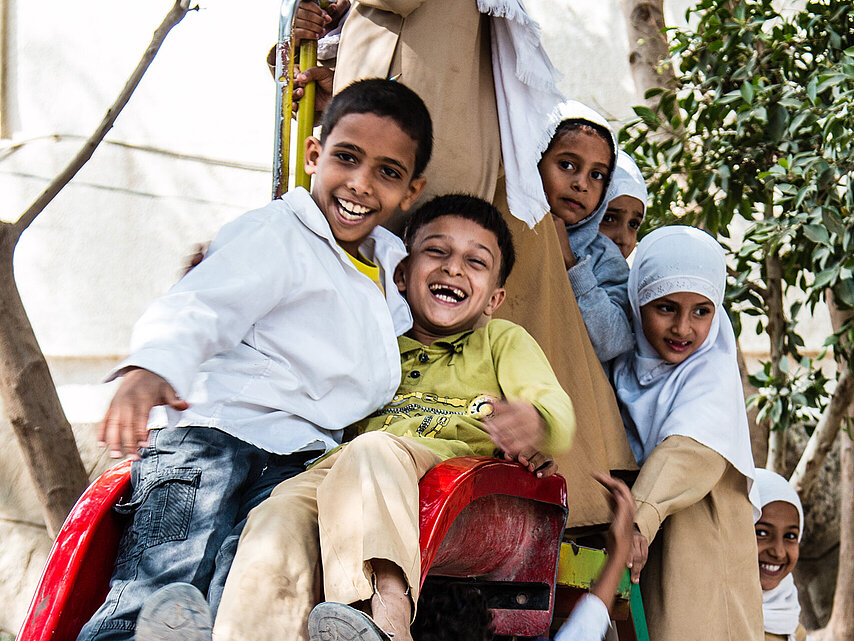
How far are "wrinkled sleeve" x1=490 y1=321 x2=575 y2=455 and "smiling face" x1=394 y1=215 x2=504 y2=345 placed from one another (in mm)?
108

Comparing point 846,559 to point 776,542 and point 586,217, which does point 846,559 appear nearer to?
point 776,542

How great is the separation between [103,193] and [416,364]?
540 centimetres

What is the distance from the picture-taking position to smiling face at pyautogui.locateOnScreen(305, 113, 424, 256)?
7.95 feet

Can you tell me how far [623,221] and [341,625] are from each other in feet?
8.43

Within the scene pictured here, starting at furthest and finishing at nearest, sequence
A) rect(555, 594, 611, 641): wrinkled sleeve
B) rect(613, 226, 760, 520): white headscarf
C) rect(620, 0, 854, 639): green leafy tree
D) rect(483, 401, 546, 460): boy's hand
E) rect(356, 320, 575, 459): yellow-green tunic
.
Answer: rect(620, 0, 854, 639): green leafy tree, rect(613, 226, 760, 520): white headscarf, rect(555, 594, 611, 641): wrinkled sleeve, rect(356, 320, 575, 459): yellow-green tunic, rect(483, 401, 546, 460): boy's hand

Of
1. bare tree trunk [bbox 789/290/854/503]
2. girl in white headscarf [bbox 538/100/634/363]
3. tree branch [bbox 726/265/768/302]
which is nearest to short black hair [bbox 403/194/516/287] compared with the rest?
girl in white headscarf [bbox 538/100/634/363]

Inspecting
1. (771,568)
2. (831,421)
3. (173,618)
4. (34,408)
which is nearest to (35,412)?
(34,408)

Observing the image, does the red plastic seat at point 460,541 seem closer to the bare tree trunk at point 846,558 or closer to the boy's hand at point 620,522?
the boy's hand at point 620,522

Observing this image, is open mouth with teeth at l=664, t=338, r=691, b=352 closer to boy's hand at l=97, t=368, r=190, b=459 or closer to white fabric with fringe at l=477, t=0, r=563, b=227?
white fabric with fringe at l=477, t=0, r=563, b=227

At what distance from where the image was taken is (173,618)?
1693 mm

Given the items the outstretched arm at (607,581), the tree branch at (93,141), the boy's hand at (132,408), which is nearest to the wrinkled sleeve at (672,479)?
the outstretched arm at (607,581)

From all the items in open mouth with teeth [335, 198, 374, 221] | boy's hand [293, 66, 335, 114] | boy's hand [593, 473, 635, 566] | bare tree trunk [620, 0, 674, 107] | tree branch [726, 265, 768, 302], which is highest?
bare tree trunk [620, 0, 674, 107]

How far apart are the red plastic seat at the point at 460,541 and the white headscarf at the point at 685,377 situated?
35.4 inches

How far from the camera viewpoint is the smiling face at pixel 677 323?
10.5ft
